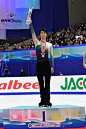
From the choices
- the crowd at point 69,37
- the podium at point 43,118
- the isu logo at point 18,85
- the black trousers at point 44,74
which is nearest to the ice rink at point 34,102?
the black trousers at point 44,74

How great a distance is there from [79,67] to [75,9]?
855 centimetres

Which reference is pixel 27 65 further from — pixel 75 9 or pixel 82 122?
pixel 82 122

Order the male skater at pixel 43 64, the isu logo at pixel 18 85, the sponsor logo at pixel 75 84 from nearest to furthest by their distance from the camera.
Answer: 1. the male skater at pixel 43 64
2. the sponsor logo at pixel 75 84
3. the isu logo at pixel 18 85

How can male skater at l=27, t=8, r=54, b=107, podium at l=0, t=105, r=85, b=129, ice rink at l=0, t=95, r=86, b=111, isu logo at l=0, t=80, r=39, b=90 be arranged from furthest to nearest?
1. isu logo at l=0, t=80, r=39, b=90
2. ice rink at l=0, t=95, r=86, b=111
3. male skater at l=27, t=8, r=54, b=107
4. podium at l=0, t=105, r=85, b=129

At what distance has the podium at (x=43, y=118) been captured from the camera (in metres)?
3.54

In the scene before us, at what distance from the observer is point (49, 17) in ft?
53.2

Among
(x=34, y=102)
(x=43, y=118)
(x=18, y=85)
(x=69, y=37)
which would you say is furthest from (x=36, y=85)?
(x=69, y=37)

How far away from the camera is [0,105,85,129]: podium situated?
3.54 m

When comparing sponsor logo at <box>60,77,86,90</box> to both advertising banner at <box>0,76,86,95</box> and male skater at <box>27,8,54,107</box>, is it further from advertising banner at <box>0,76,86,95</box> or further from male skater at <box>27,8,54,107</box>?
male skater at <box>27,8,54,107</box>

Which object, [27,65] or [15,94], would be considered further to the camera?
[27,65]

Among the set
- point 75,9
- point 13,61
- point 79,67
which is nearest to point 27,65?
point 13,61

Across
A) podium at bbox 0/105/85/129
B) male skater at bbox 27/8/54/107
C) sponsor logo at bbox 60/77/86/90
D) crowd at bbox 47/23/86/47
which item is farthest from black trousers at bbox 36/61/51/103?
crowd at bbox 47/23/86/47

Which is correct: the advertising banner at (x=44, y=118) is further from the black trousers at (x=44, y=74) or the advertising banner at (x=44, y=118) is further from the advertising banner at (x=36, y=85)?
the advertising banner at (x=36, y=85)

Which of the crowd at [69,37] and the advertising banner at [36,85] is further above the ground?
the crowd at [69,37]
